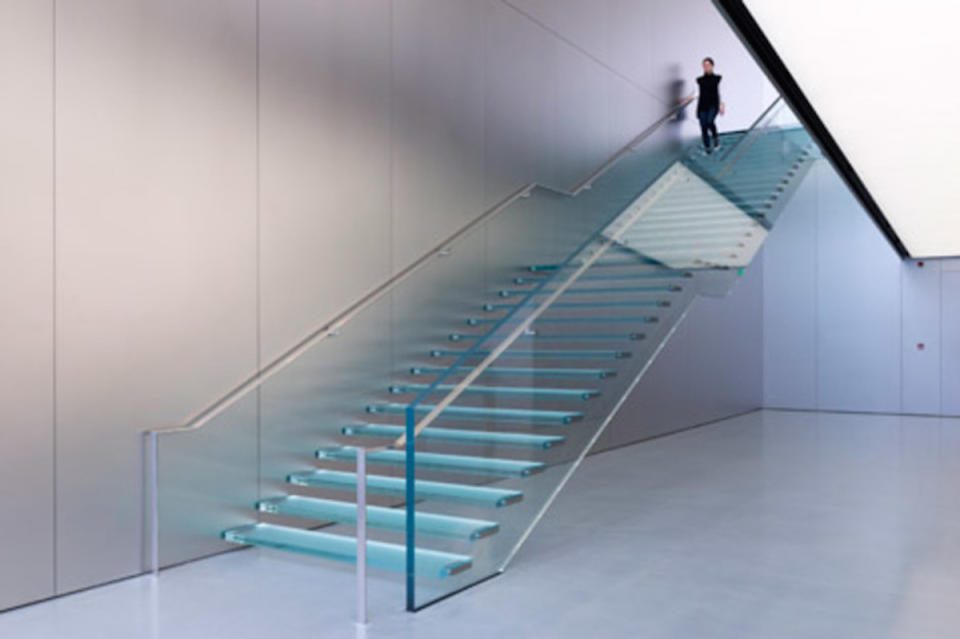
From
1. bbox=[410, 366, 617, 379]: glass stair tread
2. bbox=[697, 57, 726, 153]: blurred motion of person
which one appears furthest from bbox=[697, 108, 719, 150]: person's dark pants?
bbox=[410, 366, 617, 379]: glass stair tread

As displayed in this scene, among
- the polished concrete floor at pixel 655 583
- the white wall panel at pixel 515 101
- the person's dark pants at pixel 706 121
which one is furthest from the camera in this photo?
the person's dark pants at pixel 706 121

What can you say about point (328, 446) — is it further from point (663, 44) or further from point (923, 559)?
point (663, 44)

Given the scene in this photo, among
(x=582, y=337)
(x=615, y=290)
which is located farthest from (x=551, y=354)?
(x=615, y=290)

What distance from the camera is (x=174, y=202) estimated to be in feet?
15.7

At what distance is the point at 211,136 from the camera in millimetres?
5020

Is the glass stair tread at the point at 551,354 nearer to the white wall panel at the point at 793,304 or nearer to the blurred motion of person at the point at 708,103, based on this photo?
the blurred motion of person at the point at 708,103

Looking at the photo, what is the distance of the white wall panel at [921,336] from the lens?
13195 mm

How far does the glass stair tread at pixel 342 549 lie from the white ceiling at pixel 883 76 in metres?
3.21

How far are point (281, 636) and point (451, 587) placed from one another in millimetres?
939

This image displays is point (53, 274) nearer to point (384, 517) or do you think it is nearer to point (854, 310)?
point (384, 517)

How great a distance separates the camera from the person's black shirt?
11211 millimetres

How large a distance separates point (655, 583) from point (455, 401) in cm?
139

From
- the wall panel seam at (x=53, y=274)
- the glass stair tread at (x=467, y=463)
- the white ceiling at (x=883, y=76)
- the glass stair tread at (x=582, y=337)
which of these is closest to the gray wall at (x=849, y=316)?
the white ceiling at (x=883, y=76)

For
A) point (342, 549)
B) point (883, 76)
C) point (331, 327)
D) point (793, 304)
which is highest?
Answer: point (883, 76)
